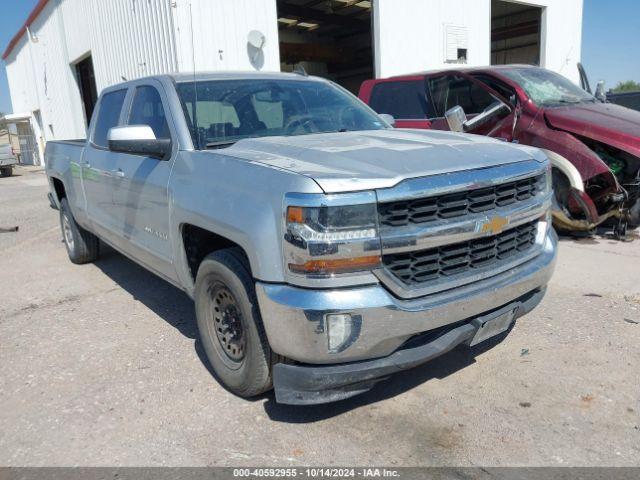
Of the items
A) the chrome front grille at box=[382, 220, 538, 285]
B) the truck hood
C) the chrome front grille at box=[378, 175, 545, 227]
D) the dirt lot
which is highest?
the truck hood

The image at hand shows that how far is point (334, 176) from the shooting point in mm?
2402

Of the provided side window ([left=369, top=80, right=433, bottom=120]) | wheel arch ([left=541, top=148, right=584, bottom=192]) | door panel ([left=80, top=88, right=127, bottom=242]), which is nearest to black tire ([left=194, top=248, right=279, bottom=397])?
door panel ([left=80, top=88, right=127, bottom=242])

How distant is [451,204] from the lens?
258 cm

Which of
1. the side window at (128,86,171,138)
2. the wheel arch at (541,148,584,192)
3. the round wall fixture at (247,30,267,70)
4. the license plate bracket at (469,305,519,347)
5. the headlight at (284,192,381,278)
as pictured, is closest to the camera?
the headlight at (284,192,381,278)

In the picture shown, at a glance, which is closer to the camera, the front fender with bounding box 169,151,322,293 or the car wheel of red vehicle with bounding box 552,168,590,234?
the front fender with bounding box 169,151,322,293

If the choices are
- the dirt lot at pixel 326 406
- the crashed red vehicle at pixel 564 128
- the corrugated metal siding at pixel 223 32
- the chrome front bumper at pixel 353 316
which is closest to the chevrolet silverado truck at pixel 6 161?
the corrugated metal siding at pixel 223 32

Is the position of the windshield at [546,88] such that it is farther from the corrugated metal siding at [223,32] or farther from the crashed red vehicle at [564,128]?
the corrugated metal siding at [223,32]

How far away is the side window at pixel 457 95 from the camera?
7.16m

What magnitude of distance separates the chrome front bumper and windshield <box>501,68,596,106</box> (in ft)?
16.4

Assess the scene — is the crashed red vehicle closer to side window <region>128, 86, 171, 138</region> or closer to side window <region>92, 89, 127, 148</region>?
side window <region>128, 86, 171, 138</region>

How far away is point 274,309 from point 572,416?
1.70m

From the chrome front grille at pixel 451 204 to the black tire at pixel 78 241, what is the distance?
4.70m

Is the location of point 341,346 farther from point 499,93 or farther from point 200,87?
point 499,93

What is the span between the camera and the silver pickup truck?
92.8 inches
